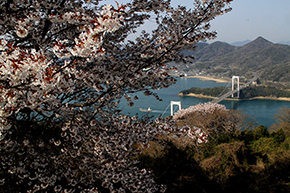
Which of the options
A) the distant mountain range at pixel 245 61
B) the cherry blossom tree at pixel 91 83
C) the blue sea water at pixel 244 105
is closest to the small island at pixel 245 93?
the blue sea water at pixel 244 105

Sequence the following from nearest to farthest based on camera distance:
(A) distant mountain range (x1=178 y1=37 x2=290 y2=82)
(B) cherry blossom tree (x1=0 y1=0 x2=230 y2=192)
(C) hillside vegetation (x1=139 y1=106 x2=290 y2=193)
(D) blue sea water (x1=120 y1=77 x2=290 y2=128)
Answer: (B) cherry blossom tree (x1=0 y1=0 x2=230 y2=192), (C) hillside vegetation (x1=139 y1=106 x2=290 y2=193), (D) blue sea water (x1=120 y1=77 x2=290 y2=128), (A) distant mountain range (x1=178 y1=37 x2=290 y2=82)

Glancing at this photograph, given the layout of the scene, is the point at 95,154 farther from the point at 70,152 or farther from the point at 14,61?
the point at 14,61

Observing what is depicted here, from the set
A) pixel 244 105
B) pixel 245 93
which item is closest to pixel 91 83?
pixel 244 105

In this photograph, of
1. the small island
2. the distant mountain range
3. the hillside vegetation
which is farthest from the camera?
the distant mountain range

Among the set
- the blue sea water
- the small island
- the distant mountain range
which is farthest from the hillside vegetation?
the distant mountain range

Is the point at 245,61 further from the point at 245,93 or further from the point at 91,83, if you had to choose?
the point at 91,83

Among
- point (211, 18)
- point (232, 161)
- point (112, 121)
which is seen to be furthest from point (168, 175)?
point (211, 18)

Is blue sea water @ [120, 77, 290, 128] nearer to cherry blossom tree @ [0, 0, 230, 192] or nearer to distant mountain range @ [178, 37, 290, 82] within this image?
distant mountain range @ [178, 37, 290, 82]

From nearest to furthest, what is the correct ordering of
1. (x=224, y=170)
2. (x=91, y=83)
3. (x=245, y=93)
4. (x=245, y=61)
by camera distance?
(x=91, y=83) < (x=224, y=170) < (x=245, y=93) < (x=245, y=61)

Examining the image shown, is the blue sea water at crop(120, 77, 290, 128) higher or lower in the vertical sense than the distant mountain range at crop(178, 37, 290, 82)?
lower
